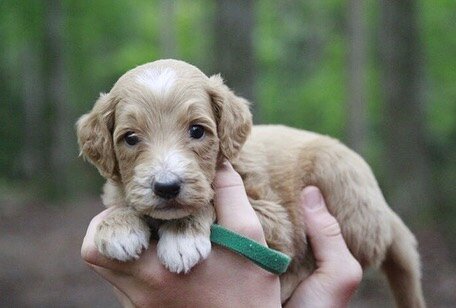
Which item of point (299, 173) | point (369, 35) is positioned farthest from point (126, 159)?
point (369, 35)

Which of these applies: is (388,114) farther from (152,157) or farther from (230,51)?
(152,157)

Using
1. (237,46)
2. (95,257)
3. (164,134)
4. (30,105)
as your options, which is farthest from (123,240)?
(30,105)

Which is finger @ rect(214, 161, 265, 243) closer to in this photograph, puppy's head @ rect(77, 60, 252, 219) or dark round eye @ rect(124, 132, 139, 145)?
puppy's head @ rect(77, 60, 252, 219)

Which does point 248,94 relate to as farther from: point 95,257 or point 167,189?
point 167,189

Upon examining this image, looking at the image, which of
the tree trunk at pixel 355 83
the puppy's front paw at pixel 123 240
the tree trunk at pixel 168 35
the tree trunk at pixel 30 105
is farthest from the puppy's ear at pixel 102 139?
the tree trunk at pixel 30 105

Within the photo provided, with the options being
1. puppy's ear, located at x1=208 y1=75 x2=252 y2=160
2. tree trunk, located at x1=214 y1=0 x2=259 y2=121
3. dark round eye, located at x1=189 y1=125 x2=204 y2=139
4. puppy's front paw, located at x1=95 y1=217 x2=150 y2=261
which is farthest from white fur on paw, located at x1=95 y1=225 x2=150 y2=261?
tree trunk, located at x1=214 y1=0 x2=259 y2=121

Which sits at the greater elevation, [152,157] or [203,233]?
[152,157]

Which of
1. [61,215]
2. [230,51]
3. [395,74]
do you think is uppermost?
[230,51]

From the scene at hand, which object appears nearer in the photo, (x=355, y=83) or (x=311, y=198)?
(x=311, y=198)

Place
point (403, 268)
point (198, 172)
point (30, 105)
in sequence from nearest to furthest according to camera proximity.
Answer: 1. point (198, 172)
2. point (403, 268)
3. point (30, 105)
